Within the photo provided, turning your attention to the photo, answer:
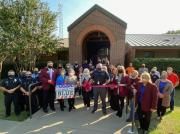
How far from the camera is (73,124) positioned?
33.6 ft

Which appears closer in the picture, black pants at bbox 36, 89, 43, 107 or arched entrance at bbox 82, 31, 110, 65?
black pants at bbox 36, 89, 43, 107

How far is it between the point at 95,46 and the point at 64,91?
14.6m

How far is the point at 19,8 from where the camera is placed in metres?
22.3

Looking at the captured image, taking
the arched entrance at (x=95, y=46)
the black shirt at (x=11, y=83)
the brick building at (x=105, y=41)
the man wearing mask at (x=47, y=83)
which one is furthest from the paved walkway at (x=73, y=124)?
the arched entrance at (x=95, y=46)

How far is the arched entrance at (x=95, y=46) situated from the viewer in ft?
75.3

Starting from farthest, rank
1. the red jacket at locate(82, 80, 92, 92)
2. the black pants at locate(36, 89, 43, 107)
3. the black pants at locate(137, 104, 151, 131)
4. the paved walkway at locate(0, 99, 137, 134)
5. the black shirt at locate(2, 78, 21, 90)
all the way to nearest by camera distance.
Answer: the black pants at locate(36, 89, 43, 107) → the red jacket at locate(82, 80, 92, 92) → the black shirt at locate(2, 78, 21, 90) → the paved walkway at locate(0, 99, 137, 134) → the black pants at locate(137, 104, 151, 131)

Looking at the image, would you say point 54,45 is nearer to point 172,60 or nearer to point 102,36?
point 102,36

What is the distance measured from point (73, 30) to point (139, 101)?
45.1ft

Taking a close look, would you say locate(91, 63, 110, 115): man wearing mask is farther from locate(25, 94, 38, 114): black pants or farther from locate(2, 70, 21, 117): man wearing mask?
locate(2, 70, 21, 117): man wearing mask

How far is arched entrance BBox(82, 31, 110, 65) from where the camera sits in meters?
22.9

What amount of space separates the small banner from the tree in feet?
36.1

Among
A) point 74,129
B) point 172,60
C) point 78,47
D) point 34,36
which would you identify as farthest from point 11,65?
point 74,129

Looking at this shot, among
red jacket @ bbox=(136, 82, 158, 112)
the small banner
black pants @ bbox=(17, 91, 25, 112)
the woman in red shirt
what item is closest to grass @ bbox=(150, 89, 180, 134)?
the woman in red shirt

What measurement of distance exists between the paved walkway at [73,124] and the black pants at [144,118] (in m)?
0.71
